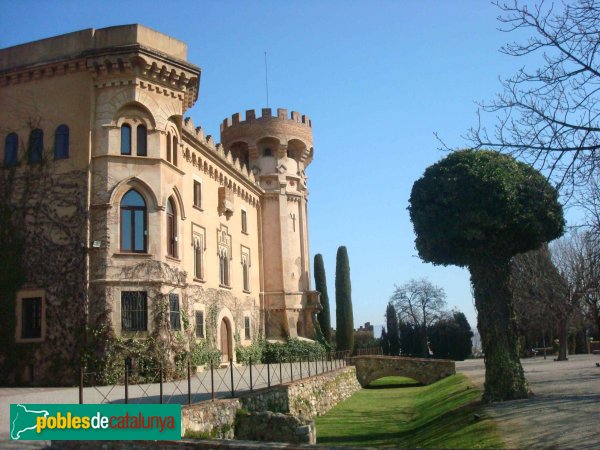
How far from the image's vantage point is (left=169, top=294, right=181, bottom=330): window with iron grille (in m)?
21.8

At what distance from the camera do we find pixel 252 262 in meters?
35.7

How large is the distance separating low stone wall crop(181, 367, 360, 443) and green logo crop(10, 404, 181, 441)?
1.08m

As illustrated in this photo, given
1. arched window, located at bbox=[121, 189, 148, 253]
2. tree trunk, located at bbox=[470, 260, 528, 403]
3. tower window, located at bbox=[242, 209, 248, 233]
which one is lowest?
tree trunk, located at bbox=[470, 260, 528, 403]

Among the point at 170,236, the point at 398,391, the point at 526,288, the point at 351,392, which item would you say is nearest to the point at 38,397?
the point at 170,236

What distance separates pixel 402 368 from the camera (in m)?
32.8

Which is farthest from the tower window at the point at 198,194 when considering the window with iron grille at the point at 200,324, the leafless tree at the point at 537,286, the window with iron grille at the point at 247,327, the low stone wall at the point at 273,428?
the leafless tree at the point at 537,286

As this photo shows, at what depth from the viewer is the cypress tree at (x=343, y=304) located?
4284 centimetres

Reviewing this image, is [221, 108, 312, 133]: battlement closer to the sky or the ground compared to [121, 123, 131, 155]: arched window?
closer to the sky

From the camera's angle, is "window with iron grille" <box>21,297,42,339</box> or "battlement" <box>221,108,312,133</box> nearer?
"window with iron grille" <box>21,297,42,339</box>

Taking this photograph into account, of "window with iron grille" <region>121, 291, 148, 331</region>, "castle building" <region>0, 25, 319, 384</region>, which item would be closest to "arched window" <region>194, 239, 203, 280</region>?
"castle building" <region>0, 25, 319, 384</region>

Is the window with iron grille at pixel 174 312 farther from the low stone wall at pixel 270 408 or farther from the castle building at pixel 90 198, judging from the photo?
the low stone wall at pixel 270 408

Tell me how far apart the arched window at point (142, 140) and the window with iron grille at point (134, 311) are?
524 cm

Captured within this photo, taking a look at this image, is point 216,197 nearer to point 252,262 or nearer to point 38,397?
point 252,262

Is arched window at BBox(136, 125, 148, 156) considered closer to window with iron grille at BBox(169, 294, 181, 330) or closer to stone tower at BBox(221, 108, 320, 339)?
window with iron grille at BBox(169, 294, 181, 330)
